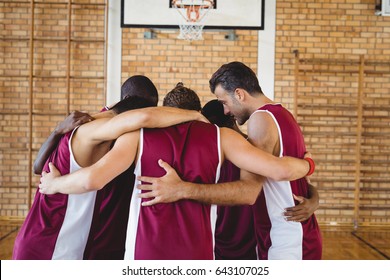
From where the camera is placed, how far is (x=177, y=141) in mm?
1846

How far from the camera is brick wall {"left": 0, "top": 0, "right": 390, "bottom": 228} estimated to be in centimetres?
712

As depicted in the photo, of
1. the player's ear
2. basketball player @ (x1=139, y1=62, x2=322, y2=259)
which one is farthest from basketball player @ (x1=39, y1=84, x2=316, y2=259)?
the player's ear

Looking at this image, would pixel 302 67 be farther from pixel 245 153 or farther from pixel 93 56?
pixel 245 153

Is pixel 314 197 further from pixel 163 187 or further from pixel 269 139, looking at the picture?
pixel 163 187

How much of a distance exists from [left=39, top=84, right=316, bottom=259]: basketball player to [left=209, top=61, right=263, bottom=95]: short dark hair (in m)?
0.55

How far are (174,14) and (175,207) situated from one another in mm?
5387

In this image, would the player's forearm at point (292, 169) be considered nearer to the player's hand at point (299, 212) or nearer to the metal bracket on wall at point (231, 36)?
the player's hand at point (299, 212)

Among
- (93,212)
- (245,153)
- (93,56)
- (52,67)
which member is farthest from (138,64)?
(245,153)

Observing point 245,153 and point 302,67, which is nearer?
point 245,153

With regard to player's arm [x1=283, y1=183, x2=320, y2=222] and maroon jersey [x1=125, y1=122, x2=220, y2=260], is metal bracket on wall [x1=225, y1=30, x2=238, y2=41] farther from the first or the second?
maroon jersey [x1=125, y1=122, x2=220, y2=260]

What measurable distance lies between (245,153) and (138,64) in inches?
217

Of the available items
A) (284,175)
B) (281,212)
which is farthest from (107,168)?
(281,212)

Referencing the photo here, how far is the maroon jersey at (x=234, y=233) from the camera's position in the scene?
2543 millimetres

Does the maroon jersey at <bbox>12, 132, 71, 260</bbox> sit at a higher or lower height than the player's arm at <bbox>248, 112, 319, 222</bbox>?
lower
